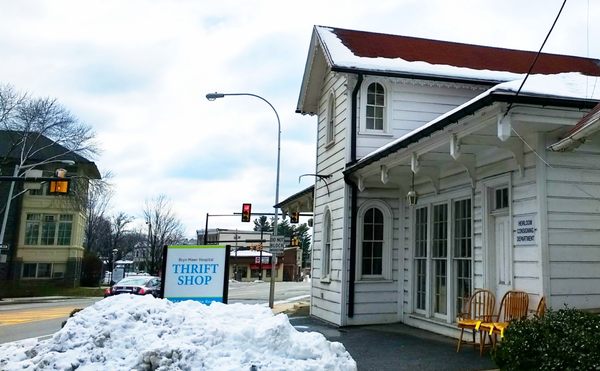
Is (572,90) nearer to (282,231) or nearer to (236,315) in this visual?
(236,315)

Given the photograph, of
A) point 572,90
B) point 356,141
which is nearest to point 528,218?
point 572,90

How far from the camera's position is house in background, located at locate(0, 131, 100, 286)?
43.8 meters

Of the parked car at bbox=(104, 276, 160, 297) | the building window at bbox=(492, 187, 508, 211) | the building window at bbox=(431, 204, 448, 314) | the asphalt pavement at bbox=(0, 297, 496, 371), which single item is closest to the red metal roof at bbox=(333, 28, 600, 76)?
the building window at bbox=(431, 204, 448, 314)

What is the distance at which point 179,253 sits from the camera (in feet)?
36.0

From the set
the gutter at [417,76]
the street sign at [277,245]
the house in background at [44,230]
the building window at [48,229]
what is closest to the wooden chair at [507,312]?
the gutter at [417,76]

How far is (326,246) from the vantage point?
1549cm

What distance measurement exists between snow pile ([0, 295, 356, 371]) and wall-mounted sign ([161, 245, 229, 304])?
12.4 feet

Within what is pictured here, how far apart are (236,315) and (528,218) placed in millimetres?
4793

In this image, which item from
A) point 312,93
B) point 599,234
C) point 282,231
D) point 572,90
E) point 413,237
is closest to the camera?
point 572,90

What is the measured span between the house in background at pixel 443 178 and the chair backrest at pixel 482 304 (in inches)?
8.4

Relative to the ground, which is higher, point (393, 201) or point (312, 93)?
point (312, 93)

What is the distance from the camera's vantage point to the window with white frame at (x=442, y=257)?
10789 mm

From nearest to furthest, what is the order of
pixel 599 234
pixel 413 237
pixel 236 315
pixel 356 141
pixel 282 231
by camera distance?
pixel 236 315, pixel 599 234, pixel 413 237, pixel 356 141, pixel 282 231

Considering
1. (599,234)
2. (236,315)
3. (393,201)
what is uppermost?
(393,201)
